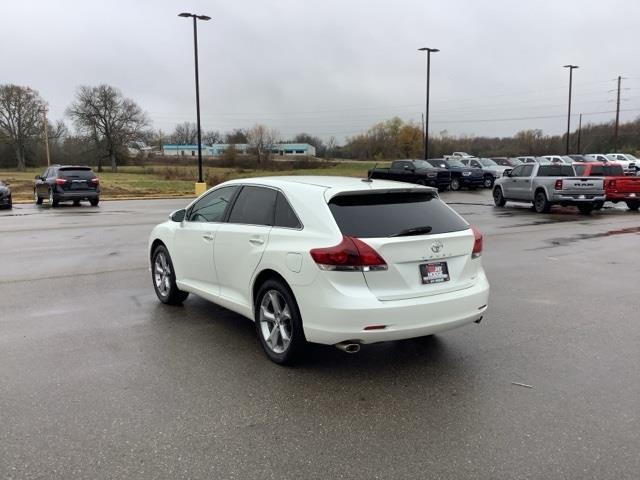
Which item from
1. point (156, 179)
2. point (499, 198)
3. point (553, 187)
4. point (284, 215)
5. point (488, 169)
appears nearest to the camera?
point (284, 215)

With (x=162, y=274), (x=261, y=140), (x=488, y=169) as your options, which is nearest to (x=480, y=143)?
(x=261, y=140)

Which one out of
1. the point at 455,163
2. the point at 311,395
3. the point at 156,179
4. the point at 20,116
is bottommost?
the point at 156,179

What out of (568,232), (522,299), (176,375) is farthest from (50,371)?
(568,232)

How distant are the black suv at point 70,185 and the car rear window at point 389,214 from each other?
22154mm

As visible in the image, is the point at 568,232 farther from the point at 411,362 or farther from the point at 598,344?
the point at 411,362

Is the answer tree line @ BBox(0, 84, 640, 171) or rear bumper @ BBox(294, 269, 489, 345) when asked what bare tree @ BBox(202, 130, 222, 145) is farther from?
rear bumper @ BBox(294, 269, 489, 345)

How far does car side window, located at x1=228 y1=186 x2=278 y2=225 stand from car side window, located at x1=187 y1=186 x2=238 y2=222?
0.22m

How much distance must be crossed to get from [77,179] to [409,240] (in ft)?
75.3

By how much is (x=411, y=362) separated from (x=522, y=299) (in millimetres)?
2835

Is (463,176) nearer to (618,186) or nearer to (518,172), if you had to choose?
(518,172)

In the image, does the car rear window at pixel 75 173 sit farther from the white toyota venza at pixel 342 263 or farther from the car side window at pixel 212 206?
the white toyota venza at pixel 342 263

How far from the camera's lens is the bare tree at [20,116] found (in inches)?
3095

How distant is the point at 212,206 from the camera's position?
606 centimetres

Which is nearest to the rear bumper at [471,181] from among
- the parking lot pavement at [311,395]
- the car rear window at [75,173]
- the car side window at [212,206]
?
the car rear window at [75,173]
